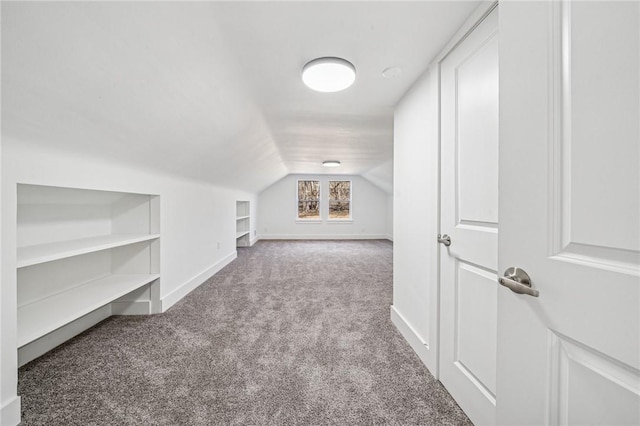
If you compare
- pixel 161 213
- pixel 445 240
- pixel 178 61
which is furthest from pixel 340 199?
pixel 178 61

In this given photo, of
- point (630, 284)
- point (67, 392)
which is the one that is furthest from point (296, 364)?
point (630, 284)

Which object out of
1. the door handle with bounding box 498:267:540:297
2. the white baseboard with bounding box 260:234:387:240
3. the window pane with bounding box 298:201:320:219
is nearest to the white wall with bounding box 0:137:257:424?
the door handle with bounding box 498:267:540:297

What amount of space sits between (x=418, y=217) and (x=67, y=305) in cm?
248

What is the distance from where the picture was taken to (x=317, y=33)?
138 centimetres

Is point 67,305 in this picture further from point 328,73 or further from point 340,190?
point 340,190

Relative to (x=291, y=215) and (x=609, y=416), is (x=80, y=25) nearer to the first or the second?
(x=609, y=416)

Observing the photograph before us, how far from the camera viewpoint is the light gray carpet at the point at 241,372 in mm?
1294

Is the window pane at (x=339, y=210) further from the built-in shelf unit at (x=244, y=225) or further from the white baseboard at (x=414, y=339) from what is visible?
the white baseboard at (x=414, y=339)

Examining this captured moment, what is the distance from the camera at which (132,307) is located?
2.45 meters

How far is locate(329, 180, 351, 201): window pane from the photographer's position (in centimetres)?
816

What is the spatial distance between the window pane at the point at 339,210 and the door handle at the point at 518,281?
7.51 m

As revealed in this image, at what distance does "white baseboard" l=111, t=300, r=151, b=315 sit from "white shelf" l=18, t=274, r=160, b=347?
0.85 ft

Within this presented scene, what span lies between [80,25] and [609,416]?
195 cm

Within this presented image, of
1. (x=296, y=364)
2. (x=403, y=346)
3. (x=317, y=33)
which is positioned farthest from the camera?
(x=403, y=346)
